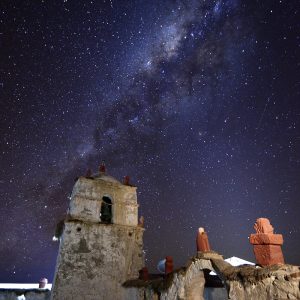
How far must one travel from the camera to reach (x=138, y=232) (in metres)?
14.6

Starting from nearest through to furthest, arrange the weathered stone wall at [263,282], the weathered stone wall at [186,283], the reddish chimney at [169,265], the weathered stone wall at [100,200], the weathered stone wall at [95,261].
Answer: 1. the weathered stone wall at [263,282]
2. the weathered stone wall at [186,283]
3. the reddish chimney at [169,265]
4. the weathered stone wall at [95,261]
5. the weathered stone wall at [100,200]

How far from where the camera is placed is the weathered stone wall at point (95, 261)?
39.4 feet

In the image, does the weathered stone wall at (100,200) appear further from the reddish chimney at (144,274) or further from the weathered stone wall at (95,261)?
the reddish chimney at (144,274)

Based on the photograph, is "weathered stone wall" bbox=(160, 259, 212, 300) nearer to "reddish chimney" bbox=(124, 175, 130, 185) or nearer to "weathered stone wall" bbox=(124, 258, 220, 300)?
"weathered stone wall" bbox=(124, 258, 220, 300)

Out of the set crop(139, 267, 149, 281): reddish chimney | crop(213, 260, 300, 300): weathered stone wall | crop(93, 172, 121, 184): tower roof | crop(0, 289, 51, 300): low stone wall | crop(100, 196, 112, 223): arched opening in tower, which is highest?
crop(93, 172, 121, 184): tower roof

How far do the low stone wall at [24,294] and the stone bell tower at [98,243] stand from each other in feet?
14.8

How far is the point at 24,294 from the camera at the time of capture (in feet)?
49.5

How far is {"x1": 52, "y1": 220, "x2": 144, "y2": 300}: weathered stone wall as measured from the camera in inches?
472

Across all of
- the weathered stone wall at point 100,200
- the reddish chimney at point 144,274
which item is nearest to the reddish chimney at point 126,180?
the weathered stone wall at point 100,200

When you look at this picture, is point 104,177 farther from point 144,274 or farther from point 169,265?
point 169,265

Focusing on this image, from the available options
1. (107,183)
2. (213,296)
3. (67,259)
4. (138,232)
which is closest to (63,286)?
(67,259)

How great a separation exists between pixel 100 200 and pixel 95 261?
10.6 ft

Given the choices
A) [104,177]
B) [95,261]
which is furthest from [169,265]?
[104,177]

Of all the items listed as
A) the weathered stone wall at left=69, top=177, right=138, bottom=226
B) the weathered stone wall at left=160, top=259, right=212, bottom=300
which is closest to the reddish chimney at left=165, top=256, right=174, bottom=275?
the weathered stone wall at left=160, top=259, right=212, bottom=300
